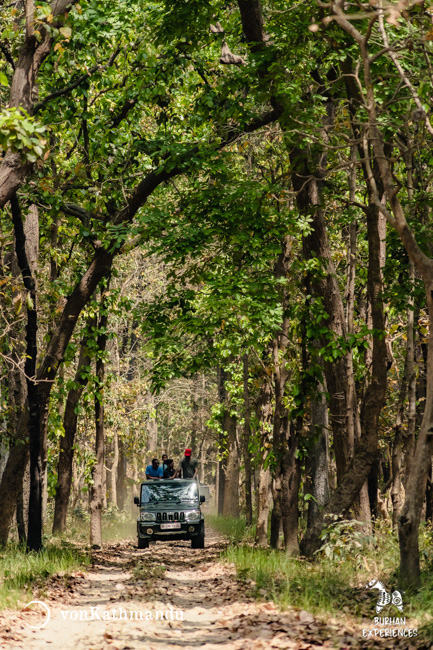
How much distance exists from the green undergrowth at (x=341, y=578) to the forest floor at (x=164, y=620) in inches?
9.2

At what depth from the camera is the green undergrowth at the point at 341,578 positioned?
303 inches

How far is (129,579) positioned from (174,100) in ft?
35.5

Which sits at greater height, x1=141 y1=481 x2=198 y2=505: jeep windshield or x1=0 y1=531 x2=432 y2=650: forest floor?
x1=141 y1=481 x2=198 y2=505: jeep windshield

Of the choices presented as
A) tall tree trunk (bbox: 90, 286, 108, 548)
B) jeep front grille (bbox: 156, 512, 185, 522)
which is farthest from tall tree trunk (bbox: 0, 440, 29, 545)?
jeep front grille (bbox: 156, 512, 185, 522)

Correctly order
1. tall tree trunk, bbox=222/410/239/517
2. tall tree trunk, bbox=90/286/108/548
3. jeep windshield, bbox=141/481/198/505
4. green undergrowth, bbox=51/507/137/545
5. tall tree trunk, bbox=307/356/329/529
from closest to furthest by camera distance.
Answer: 1. tall tree trunk, bbox=307/356/329/529
2. tall tree trunk, bbox=90/286/108/548
3. jeep windshield, bbox=141/481/198/505
4. green undergrowth, bbox=51/507/137/545
5. tall tree trunk, bbox=222/410/239/517

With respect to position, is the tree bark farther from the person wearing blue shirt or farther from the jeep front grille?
the person wearing blue shirt

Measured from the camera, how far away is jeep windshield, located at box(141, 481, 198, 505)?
18.5 metres

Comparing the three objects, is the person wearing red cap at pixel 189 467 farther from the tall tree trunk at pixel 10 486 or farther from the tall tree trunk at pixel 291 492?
the tall tree trunk at pixel 10 486

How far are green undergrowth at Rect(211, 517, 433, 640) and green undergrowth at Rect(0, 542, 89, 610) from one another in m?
2.80

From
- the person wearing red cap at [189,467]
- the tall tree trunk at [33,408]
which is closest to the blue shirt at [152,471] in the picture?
the person wearing red cap at [189,467]

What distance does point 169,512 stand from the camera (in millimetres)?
18078

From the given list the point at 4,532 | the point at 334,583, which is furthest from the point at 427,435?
the point at 4,532

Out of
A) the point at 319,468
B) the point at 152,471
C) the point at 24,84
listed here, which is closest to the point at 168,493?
the point at 152,471

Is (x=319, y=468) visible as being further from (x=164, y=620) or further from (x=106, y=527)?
(x=106, y=527)
